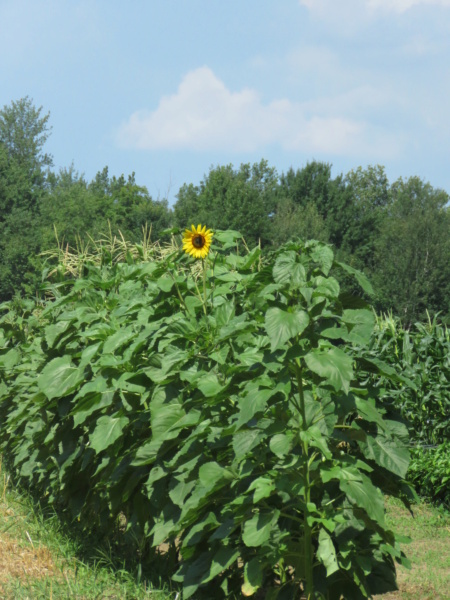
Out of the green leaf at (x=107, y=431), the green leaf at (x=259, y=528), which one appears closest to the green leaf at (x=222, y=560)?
the green leaf at (x=259, y=528)

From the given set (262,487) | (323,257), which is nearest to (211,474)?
(262,487)

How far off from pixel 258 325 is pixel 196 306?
61cm

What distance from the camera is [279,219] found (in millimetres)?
51188

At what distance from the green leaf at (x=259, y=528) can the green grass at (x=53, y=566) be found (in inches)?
44.0

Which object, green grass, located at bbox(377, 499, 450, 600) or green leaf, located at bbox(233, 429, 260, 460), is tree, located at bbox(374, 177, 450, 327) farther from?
green leaf, located at bbox(233, 429, 260, 460)

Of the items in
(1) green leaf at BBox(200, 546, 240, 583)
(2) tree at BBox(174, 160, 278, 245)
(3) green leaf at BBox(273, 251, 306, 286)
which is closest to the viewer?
(3) green leaf at BBox(273, 251, 306, 286)

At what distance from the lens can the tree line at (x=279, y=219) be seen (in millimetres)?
49031

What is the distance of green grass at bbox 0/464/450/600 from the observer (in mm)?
4176

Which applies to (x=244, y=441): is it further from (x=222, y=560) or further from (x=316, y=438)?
(x=222, y=560)

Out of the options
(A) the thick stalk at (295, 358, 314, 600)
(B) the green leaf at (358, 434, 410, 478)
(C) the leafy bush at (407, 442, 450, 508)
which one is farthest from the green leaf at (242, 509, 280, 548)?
(C) the leafy bush at (407, 442, 450, 508)

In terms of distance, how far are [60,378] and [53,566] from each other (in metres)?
1.19

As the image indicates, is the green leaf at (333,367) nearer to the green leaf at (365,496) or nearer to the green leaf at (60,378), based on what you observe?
the green leaf at (365,496)

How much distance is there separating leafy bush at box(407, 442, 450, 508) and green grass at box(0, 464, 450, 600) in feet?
1.72

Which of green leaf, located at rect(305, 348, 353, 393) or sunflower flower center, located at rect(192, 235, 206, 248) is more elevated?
sunflower flower center, located at rect(192, 235, 206, 248)
